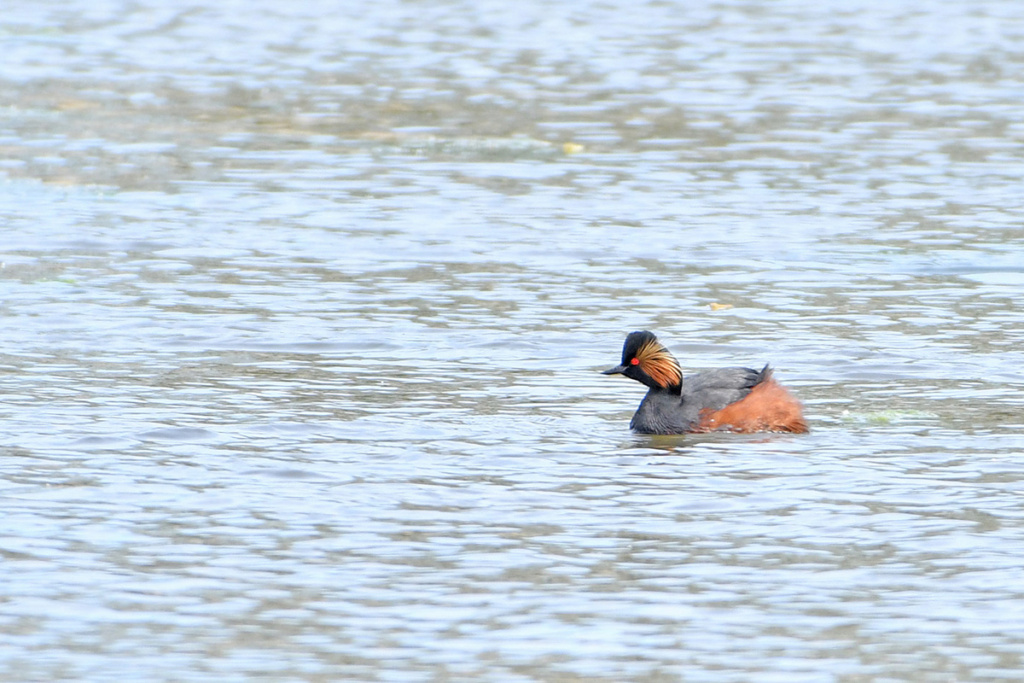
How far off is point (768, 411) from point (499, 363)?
2473 mm

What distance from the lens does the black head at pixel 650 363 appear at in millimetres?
11703

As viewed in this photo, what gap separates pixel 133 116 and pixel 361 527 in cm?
1529

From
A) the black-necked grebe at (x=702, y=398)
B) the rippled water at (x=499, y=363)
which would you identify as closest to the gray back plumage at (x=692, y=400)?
the black-necked grebe at (x=702, y=398)

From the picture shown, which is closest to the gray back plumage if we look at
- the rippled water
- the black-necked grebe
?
the black-necked grebe

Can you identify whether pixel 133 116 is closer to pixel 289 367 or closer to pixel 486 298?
pixel 486 298

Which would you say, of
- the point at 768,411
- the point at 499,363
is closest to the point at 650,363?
the point at 768,411

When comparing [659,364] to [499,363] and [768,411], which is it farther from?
[499,363]

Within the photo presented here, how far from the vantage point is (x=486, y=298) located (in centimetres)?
1513

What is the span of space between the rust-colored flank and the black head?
382mm

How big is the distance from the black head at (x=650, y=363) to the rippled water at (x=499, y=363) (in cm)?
37

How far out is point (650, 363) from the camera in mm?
11805

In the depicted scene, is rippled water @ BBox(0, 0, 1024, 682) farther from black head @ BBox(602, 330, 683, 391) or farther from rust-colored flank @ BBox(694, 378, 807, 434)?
black head @ BBox(602, 330, 683, 391)

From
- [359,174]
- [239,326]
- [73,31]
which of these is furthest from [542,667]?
[73,31]

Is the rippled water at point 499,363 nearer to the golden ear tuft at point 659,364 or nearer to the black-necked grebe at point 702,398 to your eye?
the black-necked grebe at point 702,398
